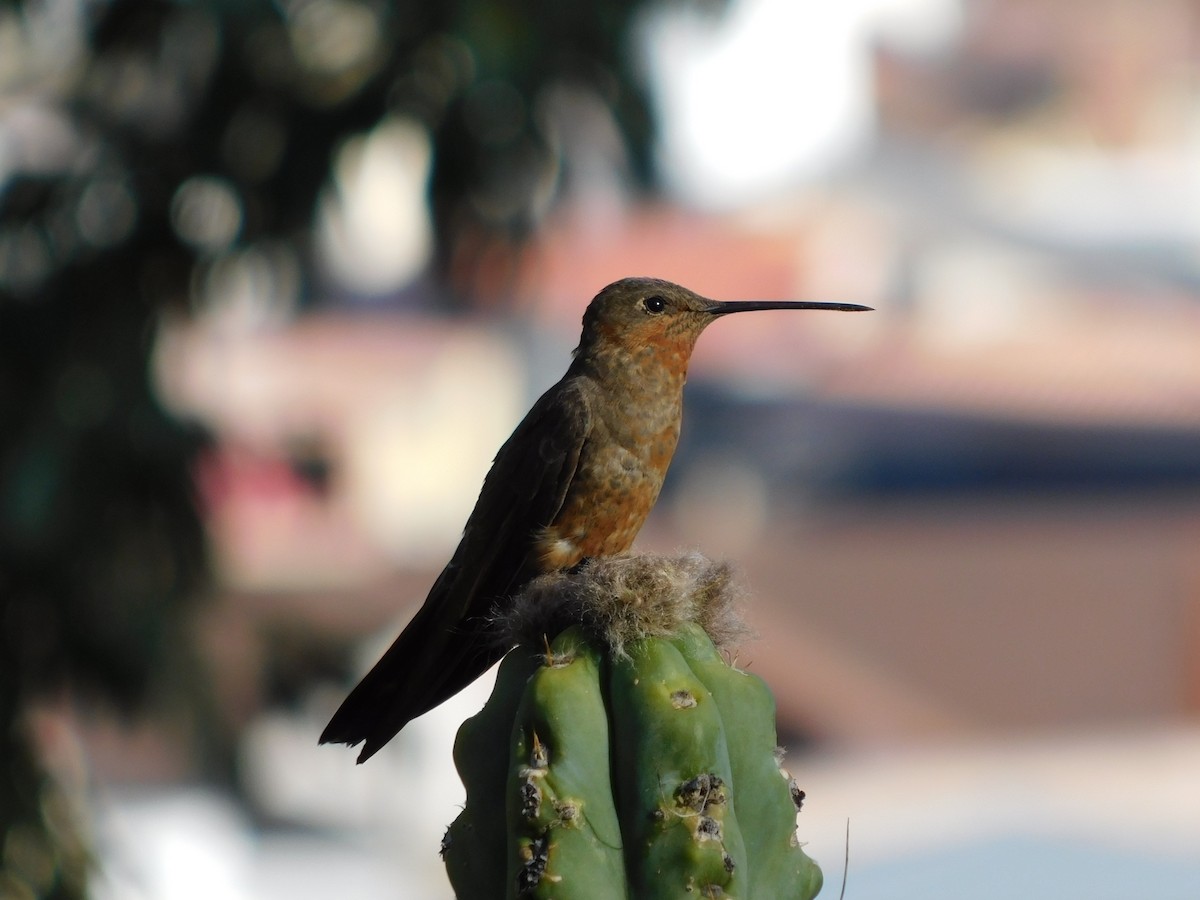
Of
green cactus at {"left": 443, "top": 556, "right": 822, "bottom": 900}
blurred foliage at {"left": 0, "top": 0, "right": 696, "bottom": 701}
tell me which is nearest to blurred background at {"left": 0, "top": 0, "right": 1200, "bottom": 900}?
blurred foliage at {"left": 0, "top": 0, "right": 696, "bottom": 701}

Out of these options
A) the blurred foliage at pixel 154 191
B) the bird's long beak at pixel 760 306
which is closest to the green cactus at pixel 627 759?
the bird's long beak at pixel 760 306

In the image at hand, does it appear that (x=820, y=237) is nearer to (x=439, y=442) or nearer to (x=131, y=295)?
(x=439, y=442)

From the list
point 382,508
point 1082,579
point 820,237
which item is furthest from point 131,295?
point 820,237

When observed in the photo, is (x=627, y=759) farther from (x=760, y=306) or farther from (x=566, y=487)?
(x=760, y=306)

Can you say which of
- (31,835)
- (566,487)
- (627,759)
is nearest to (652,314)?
(566,487)

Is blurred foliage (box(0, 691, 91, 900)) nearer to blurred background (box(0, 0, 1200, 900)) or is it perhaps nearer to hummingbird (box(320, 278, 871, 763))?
blurred background (box(0, 0, 1200, 900))

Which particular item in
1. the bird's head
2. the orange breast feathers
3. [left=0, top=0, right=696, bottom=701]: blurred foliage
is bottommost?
the orange breast feathers
